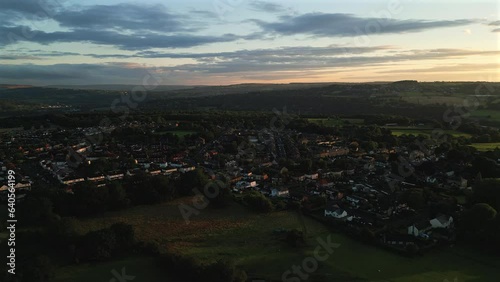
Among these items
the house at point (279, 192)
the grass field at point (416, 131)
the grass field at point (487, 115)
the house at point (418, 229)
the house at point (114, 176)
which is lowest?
the house at point (418, 229)

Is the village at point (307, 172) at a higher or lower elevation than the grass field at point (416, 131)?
lower

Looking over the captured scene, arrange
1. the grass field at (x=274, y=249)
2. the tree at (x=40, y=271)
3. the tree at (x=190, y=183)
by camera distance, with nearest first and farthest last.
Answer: the tree at (x=40, y=271) → the grass field at (x=274, y=249) → the tree at (x=190, y=183)

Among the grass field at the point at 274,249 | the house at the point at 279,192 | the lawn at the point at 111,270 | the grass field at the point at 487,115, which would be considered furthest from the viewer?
the grass field at the point at 487,115

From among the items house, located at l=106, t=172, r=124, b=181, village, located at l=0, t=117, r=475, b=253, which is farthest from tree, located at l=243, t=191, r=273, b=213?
house, located at l=106, t=172, r=124, b=181

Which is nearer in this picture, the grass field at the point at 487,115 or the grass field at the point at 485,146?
the grass field at the point at 485,146

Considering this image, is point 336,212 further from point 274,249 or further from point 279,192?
point 274,249

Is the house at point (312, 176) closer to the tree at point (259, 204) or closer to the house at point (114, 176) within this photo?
the tree at point (259, 204)

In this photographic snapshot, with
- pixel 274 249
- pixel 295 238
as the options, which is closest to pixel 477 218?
pixel 295 238

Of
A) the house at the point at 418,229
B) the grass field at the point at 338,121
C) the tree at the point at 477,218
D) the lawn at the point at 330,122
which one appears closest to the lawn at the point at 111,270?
the house at the point at 418,229
